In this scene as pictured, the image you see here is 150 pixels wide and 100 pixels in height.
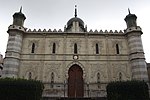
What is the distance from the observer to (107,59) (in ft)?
70.9

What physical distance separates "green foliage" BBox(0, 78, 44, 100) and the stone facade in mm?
6272

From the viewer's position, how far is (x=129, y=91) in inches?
563

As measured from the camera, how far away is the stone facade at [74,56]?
20344 mm

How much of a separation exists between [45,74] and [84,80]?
466 centimetres

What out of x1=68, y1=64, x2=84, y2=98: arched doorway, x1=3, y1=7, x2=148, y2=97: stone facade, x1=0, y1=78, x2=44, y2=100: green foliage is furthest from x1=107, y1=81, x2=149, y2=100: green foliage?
x1=68, y1=64, x2=84, y2=98: arched doorway

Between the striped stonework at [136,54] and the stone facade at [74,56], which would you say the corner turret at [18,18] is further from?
the striped stonework at [136,54]

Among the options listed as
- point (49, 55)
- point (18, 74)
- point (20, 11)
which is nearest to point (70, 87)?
point (49, 55)

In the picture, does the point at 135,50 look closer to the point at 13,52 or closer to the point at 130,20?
the point at 130,20

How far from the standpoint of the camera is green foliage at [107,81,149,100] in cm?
1407

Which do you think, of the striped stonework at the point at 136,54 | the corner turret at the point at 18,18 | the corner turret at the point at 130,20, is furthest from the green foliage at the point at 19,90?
the corner turret at the point at 130,20

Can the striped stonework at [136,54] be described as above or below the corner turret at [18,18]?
below

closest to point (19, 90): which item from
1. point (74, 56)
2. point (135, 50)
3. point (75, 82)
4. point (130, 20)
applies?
point (75, 82)

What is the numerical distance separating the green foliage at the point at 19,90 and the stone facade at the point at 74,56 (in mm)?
6272

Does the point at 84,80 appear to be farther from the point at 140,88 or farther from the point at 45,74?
the point at 140,88
